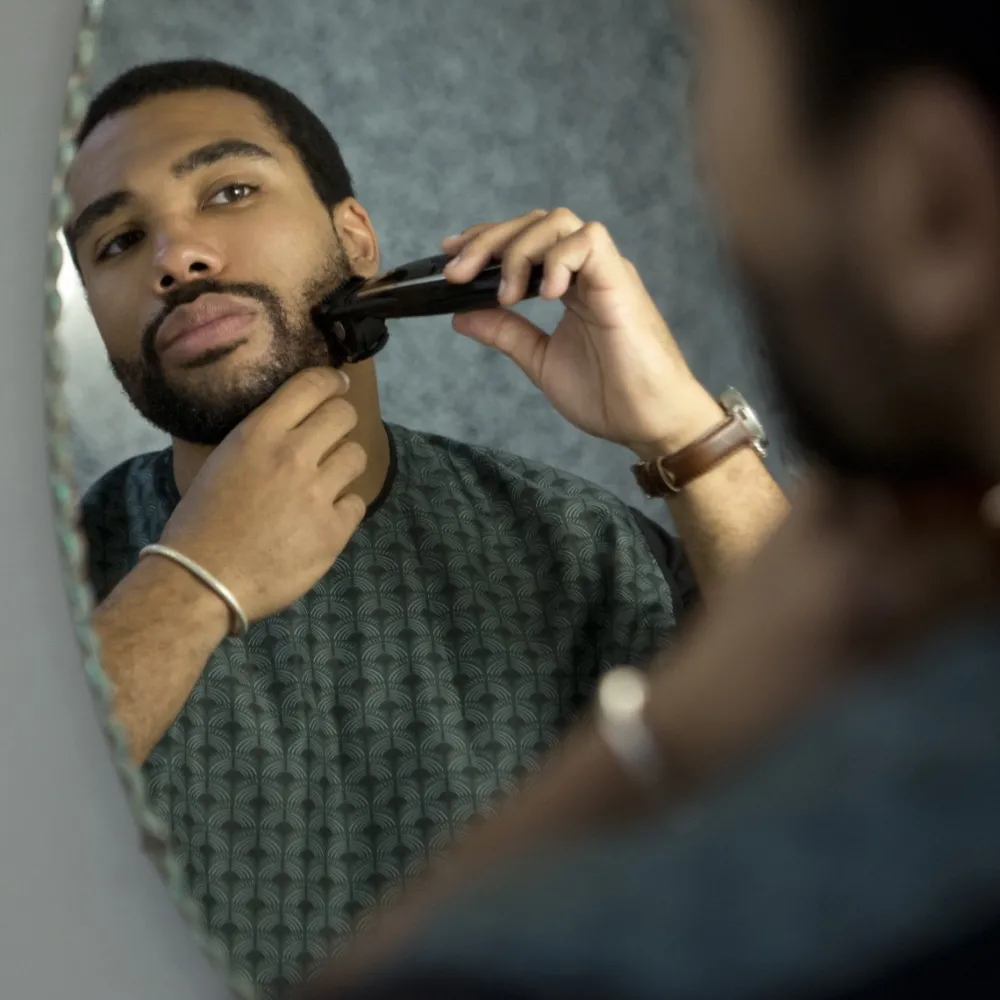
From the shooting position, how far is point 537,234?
1.68 feet

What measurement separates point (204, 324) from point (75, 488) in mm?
127

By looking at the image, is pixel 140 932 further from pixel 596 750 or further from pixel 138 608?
pixel 596 750

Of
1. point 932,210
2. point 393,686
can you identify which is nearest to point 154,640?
point 393,686

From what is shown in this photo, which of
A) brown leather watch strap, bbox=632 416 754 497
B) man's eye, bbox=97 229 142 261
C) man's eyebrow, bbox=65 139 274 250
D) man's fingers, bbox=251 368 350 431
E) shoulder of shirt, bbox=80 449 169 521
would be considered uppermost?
man's eyebrow, bbox=65 139 274 250

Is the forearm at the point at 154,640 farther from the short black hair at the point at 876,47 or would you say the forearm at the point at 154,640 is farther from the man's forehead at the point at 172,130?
the short black hair at the point at 876,47

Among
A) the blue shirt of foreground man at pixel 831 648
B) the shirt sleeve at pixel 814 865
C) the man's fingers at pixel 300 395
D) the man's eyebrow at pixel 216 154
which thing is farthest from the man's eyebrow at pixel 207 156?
the shirt sleeve at pixel 814 865

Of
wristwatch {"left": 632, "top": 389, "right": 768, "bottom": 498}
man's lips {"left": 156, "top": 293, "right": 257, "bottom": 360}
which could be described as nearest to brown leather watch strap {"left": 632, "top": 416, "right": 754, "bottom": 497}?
wristwatch {"left": 632, "top": 389, "right": 768, "bottom": 498}

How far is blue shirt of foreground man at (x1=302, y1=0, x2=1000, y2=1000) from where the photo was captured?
450mm

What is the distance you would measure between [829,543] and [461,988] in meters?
0.28

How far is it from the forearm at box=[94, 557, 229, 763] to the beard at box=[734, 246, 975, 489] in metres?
0.31

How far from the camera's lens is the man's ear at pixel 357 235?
52 cm

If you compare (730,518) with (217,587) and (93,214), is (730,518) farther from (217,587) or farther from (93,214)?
(93,214)

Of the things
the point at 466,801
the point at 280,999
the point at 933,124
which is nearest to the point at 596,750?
the point at 466,801

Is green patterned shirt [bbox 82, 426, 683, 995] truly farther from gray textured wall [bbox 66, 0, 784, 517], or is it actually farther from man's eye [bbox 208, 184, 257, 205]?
man's eye [bbox 208, 184, 257, 205]
